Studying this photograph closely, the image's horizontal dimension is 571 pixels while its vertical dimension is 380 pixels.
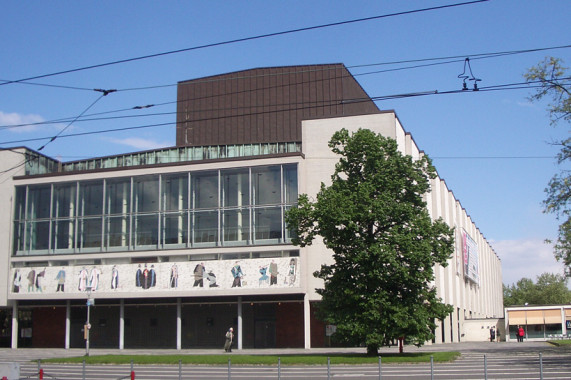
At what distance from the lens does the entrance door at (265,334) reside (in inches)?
2031

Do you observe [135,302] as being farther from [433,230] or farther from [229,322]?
[433,230]

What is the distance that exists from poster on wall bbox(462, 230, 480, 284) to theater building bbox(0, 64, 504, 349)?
63.5ft

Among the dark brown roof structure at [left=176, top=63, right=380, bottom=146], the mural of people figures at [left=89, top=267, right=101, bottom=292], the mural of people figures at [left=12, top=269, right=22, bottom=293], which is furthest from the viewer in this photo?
the dark brown roof structure at [left=176, top=63, right=380, bottom=146]

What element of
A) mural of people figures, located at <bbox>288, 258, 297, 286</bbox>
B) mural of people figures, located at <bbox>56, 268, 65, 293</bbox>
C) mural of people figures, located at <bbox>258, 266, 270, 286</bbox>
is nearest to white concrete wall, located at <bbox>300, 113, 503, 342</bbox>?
mural of people figures, located at <bbox>288, 258, 297, 286</bbox>

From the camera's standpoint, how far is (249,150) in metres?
54.6

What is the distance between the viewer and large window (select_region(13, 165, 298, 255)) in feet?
165

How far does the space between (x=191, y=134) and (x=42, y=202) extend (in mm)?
16146

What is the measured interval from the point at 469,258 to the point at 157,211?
44.8m

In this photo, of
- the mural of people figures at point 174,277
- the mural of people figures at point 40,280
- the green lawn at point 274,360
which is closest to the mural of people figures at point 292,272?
the mural of people figures at point 174,277

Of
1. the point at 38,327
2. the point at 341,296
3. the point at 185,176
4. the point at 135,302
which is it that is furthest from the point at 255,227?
the point at 38,327

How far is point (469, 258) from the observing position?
83.0m

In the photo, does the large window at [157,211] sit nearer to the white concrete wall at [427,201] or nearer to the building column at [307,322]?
the white concrete wall at [427,201]

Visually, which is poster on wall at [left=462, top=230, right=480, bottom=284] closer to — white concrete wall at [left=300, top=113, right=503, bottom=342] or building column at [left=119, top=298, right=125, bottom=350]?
white concrete wall at [left=300, top=113, right=503, bottom=342]

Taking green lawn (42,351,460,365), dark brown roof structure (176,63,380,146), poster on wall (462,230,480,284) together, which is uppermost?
dark brown roof structure (176,63,380,146)
